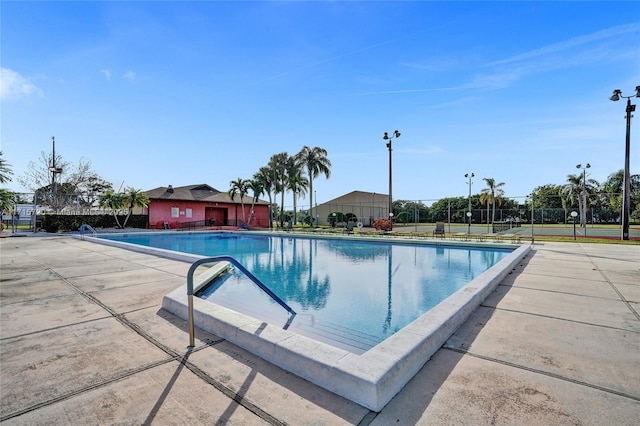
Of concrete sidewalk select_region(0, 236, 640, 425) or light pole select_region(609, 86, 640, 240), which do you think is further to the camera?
light pole select_region(609, 86, 640, 240)

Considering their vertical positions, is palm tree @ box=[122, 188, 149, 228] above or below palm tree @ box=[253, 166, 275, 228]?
below

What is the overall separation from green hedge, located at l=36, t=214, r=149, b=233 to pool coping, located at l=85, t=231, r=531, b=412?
2510 cm

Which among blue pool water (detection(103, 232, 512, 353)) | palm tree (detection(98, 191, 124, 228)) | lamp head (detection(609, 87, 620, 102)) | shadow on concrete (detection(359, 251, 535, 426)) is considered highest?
lamp head (detection(609, 87, 620, 102))

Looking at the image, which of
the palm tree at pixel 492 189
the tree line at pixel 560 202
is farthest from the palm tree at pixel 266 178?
the palm tree at pixel 492 189

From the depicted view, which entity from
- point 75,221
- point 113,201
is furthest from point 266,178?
point 75,221

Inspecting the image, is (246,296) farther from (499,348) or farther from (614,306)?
(614,306)

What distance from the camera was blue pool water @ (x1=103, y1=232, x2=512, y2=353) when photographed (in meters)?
4.72

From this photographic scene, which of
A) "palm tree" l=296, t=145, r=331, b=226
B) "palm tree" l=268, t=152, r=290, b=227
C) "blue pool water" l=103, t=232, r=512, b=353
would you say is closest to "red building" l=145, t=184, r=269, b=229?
"palm tree" l=268, t=152, r=290, b=227

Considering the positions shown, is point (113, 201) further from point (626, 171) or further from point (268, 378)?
point (626, 171)

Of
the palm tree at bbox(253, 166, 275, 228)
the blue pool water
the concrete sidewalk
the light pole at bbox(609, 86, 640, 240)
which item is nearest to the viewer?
the concrete sidewalk

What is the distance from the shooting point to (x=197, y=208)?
30297 mm

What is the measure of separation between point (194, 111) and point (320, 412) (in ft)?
54.6

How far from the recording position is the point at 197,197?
30922mm

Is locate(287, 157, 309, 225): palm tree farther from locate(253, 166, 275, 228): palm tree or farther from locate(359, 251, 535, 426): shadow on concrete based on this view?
locate(359, 251, 535, 426): shadow on concrete
